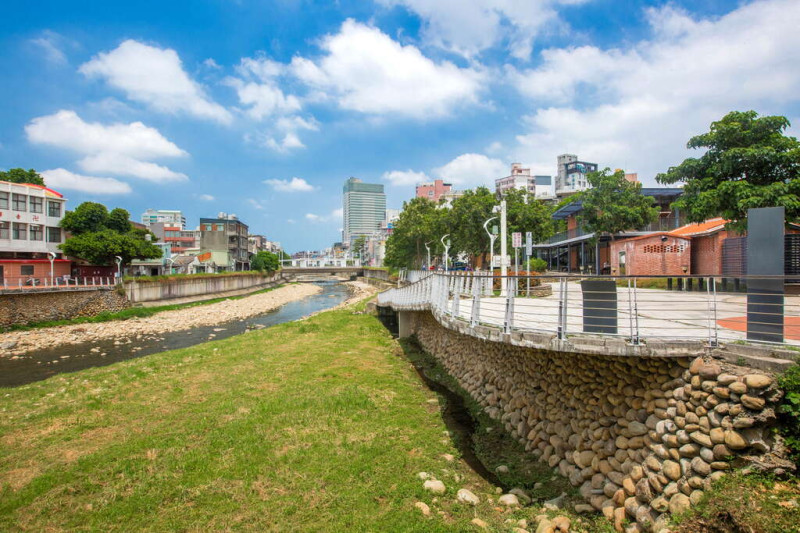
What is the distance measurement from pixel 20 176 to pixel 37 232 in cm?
1329

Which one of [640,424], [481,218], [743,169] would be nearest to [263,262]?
[481,218]

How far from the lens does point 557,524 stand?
21.1 ft

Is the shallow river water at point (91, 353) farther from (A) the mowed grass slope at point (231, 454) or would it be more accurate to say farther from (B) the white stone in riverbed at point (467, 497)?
(B) the white stone in riverbed at point (467, 497)

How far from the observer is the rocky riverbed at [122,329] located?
2700cm

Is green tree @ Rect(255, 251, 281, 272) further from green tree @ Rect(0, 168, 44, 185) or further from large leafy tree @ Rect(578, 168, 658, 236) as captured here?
large leafy tree @ Rect(578, 168, 658, 236)

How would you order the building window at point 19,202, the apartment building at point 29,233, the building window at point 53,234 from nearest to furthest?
the apartment building at point 29,233 < the building window at point 19,202 < the building window at point 53,234

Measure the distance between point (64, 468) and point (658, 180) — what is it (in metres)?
23.4

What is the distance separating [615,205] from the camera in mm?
30000

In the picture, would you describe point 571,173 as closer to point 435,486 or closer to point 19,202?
point 19,202

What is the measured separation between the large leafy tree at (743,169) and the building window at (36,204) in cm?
5609

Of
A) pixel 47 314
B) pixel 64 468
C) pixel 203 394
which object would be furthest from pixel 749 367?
pixel 47 314

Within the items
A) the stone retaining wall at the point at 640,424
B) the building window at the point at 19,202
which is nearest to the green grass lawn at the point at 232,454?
the stone retaining wall at the point at 640,424

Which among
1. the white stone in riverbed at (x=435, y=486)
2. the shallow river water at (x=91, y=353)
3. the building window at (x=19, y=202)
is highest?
the building window at (x=19, y=202)

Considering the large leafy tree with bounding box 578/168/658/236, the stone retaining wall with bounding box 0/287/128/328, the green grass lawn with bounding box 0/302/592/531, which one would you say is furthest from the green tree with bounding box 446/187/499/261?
the stone retaining wall with bounding box 0/287/128/328
